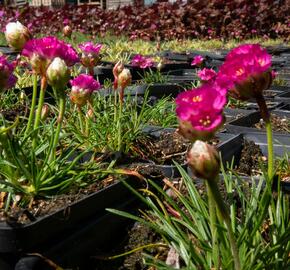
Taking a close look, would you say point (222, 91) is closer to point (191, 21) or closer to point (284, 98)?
point (284, 98)

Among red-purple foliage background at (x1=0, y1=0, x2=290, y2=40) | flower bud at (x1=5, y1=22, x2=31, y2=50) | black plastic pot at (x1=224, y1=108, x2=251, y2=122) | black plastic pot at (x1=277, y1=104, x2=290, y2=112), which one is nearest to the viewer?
flower bud at (x1=5, y1=22, x2=31, y2=50)

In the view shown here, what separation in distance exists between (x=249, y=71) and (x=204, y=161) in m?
0.26

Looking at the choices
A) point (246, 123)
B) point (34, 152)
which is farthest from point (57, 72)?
point (246, 123)

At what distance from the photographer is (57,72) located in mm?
1441

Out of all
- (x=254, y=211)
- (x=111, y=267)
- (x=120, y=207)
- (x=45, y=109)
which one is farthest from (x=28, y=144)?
(x=254, y=211)

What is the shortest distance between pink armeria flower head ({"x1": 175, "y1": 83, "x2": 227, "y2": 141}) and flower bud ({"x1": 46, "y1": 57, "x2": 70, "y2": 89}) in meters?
0.50

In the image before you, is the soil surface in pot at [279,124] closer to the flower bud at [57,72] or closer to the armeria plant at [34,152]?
the armeria plant at [34,152]

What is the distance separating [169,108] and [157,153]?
0.66m

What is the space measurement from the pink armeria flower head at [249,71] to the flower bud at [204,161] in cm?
21

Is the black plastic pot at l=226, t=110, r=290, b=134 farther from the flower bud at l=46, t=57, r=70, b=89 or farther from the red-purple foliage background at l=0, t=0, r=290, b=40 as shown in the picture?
the red-purple foliage background at l=0, t=0, r=290, b=40

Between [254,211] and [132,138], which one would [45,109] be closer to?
[132,138]

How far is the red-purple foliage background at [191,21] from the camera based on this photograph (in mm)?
9680

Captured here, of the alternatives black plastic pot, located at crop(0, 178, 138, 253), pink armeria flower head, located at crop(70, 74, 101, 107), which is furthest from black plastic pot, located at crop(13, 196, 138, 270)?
pink armeria flower head, located at crop(70, 74, 101, 107)

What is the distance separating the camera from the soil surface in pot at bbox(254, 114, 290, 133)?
278 cm
